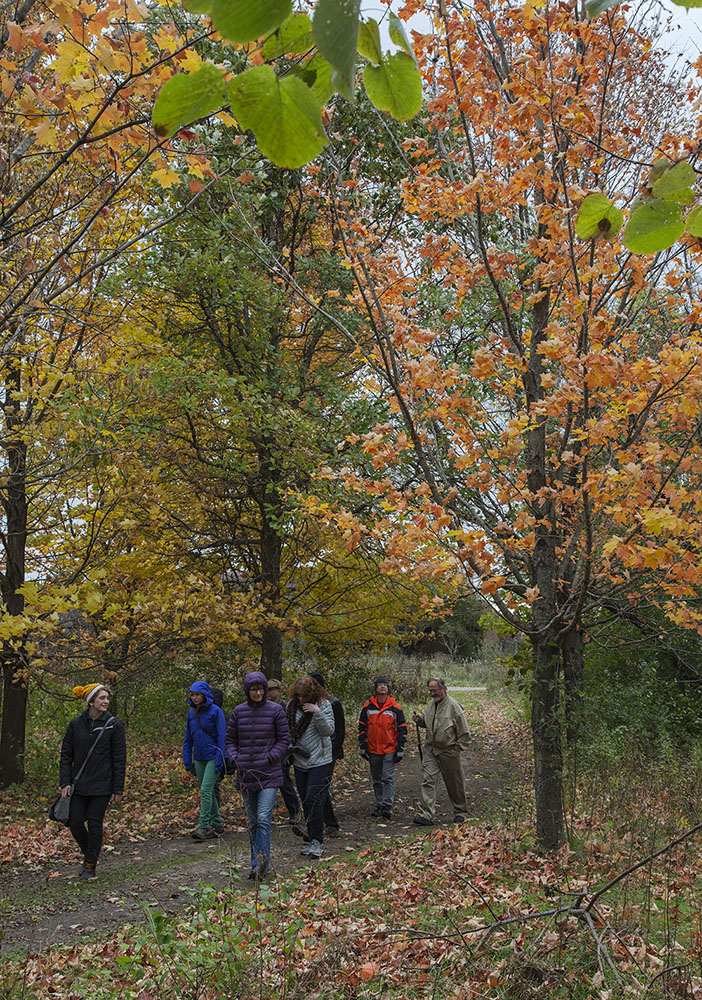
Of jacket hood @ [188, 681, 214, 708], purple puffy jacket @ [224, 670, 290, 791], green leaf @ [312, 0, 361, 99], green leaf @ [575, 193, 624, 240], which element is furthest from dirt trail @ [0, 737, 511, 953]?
green leaf @ [312, 0, 361, 99]

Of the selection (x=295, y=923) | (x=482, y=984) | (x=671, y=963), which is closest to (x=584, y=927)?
(x=671, y=963)

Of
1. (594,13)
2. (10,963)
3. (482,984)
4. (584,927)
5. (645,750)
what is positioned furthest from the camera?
(645,750)

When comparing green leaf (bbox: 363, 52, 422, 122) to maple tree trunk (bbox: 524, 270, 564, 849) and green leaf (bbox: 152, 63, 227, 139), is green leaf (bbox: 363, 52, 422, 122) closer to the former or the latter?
green leaf (bbox: 152, 63, 227, 139)

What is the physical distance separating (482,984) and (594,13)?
3913 millimetres

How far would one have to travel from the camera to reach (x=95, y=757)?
7.12 m

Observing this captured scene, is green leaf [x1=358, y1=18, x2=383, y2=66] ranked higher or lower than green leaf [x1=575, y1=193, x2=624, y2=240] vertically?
higher

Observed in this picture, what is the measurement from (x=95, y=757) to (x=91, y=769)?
0.11 metres

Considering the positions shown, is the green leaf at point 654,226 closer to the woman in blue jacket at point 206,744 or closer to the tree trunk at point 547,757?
the tree trunk at point 547,757

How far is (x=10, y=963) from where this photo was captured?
14.6 ft

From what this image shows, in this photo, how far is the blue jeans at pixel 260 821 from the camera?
6.33 meters

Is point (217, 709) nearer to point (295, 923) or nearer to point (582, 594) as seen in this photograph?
point (295, 923)

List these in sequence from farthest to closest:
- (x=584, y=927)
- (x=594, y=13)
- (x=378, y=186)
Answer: (x=378, y=186)
(x=584, y=927)
(x=594, y=13)

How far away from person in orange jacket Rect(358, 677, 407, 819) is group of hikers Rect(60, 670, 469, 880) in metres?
0.01

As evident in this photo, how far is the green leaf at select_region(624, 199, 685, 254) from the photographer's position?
4.10 feet
